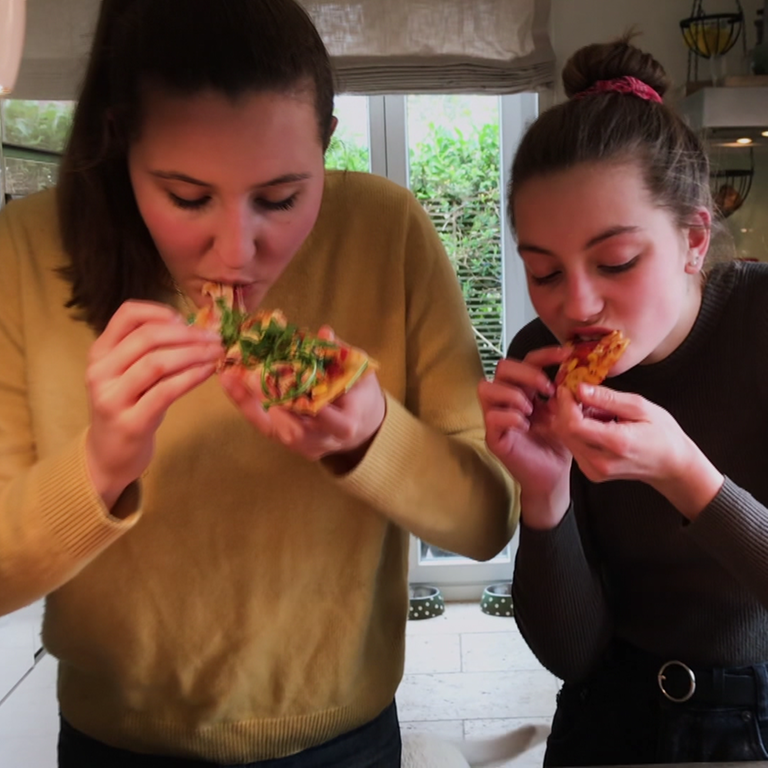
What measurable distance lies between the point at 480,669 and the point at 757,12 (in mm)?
2549

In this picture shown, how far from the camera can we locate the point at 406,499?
94 centimetres

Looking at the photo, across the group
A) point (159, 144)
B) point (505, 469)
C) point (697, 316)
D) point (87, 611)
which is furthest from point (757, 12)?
point (87, 611)

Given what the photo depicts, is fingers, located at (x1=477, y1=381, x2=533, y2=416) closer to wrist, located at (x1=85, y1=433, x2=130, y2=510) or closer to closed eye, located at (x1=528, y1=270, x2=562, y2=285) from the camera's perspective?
closed eye, located at (x1=528, y1=270, x2=562, y2=285)

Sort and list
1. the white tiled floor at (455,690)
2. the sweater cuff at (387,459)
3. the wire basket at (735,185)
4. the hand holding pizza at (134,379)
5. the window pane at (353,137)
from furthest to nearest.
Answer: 1. the window pane at (353,137)
2. the wire basket at (735,185)
3. the white tiled floor at (455,690)
4. the sweater cuff at (387,459)
5. the hand holding pizza at (134,379)

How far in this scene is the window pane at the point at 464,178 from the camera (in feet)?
11.4

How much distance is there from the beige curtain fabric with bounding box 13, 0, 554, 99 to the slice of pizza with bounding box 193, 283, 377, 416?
2.23 metres

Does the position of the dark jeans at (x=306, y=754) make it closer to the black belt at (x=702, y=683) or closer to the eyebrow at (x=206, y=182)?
the black belt at (x=702, y=683)

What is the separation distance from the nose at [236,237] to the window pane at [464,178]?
8.57ft

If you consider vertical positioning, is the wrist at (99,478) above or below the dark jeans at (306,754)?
above

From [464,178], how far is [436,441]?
8.88 ft

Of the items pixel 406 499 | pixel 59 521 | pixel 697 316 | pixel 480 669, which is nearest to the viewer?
pixel 59 521

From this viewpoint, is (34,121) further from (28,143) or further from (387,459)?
(387,459)

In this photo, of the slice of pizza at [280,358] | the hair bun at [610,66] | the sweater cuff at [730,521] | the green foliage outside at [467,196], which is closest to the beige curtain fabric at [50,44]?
the green foliage outside at [467,196]

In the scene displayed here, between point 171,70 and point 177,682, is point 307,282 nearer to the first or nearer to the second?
point 171,70
